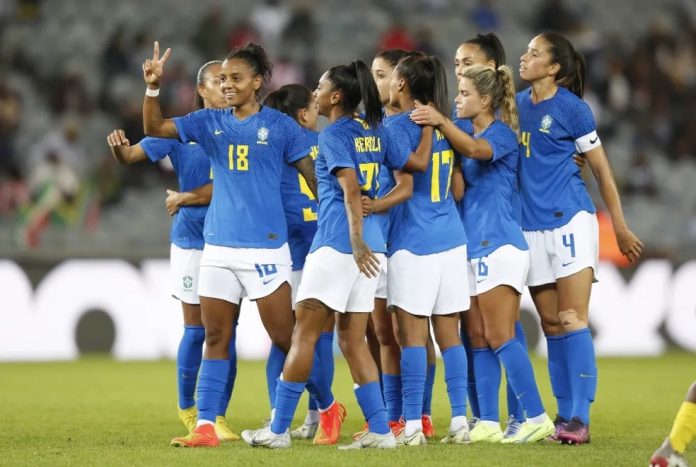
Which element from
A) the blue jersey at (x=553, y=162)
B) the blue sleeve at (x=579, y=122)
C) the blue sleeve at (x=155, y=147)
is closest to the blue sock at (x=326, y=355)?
the blue jersey at (x=553, y=162)

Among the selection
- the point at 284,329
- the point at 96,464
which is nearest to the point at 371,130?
the point at 284,329

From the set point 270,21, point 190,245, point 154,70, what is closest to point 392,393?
point 190,245

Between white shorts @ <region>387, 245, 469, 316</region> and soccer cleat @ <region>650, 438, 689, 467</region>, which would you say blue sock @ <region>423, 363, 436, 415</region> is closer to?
white shorts @ <region>387, 245, 469, 316</region>

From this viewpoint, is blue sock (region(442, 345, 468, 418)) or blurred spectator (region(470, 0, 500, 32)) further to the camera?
blurred spectator (region(470, 0, 500, 32))

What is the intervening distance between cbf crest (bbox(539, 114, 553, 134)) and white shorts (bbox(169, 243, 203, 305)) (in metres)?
2.31

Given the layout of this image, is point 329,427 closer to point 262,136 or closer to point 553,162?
point 262,136

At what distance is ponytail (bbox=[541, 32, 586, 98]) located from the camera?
24.8 feet

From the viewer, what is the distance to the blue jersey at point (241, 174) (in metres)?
6.95

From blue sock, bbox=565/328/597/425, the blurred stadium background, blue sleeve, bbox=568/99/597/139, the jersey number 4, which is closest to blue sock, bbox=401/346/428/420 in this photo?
blue sock, bbox=565/328/597/425

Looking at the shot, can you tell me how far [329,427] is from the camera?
7.48 m

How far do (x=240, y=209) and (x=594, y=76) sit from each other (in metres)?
13.1

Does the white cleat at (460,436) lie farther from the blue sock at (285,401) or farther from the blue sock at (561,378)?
the blue sock at (285,401)

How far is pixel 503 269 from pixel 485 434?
97 centimetres

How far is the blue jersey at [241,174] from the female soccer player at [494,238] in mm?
897
